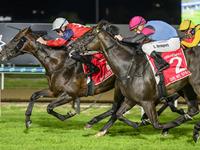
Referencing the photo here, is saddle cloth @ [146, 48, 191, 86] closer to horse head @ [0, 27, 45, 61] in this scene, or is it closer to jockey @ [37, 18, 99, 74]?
jockey @ [37, 18, 99, 74]

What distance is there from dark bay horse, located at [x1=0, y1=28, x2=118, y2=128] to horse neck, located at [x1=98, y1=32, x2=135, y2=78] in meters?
0.99

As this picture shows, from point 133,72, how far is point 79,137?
1345 millimetres

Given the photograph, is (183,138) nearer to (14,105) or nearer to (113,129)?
(113,129)

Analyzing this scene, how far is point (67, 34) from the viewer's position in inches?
393

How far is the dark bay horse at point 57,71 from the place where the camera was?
32.2 ft

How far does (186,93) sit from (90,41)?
1704mm

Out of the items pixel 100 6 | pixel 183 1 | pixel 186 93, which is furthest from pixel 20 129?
pixel 100 6

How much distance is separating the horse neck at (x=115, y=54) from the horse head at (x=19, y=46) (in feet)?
5.13

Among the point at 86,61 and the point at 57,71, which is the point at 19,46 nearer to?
the point at 57,71

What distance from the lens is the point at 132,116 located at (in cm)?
1230

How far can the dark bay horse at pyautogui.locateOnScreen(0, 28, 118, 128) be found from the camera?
32.2 ft

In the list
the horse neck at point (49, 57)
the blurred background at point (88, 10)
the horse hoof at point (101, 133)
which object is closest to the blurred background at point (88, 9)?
the blurred background at point (88, 10)

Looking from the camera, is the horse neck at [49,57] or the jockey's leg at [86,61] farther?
the horse neck at [49,57]

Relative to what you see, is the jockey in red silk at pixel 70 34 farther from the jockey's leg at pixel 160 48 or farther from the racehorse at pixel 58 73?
the jockey's leg at pixel 160 48
